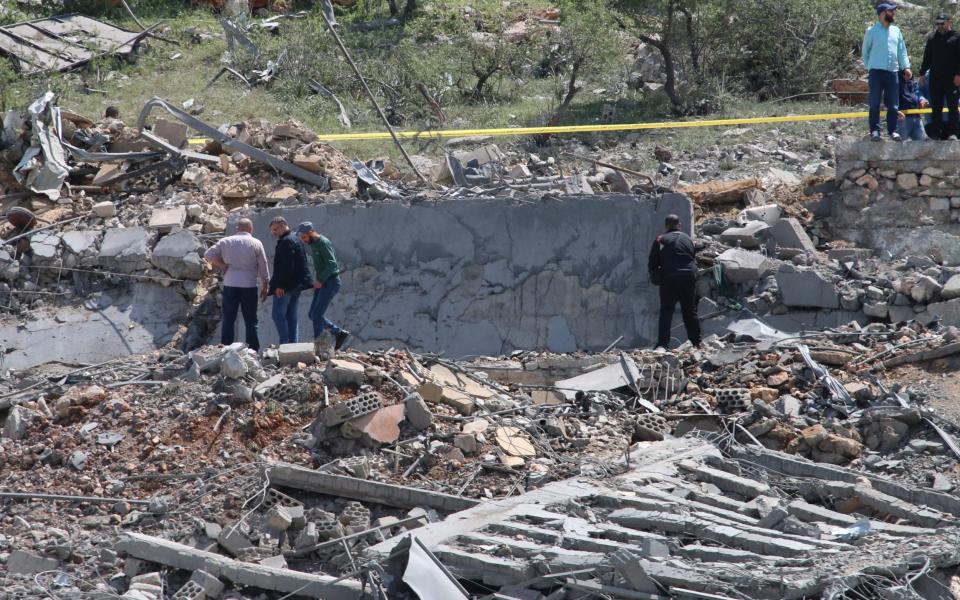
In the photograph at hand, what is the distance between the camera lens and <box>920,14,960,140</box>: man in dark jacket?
11156 millimetres

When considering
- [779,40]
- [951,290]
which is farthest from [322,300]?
[779,40]

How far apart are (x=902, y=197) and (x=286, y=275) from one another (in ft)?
19.7

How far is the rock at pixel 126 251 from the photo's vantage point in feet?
40.6

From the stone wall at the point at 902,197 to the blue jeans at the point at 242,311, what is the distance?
19.0 feet

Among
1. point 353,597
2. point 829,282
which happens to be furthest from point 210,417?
point 829,282

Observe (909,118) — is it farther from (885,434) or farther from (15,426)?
(15,426)

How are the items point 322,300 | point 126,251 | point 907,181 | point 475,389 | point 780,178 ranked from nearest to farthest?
point 475,389 → point 322,300 → point 907,181 → point 126,251 → point 780,178

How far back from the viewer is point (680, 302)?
1028 cm

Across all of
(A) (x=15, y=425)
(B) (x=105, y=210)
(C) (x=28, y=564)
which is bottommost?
(C) (x=28, y=564)

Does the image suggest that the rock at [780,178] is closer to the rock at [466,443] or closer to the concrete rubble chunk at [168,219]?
the concrete rubble chunk at [168,219]

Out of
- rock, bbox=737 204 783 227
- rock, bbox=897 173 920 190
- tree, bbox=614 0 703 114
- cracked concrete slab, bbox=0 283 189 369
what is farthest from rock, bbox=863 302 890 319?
tree, bbox=614 0 703 114

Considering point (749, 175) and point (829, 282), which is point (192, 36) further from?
point (829, 282)

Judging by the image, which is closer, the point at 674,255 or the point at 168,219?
the point at 674,255

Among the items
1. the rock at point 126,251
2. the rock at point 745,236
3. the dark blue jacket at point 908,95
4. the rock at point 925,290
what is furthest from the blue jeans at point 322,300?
the dark blue jacket at point 908,95
